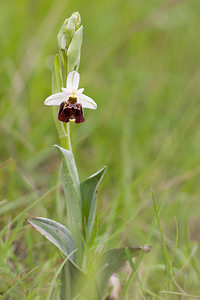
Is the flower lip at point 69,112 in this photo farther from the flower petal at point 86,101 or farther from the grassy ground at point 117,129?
the grassy ground at point 117,129

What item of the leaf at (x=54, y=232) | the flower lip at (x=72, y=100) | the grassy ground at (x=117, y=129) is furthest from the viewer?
the grassy ground at (x=117, y=129)

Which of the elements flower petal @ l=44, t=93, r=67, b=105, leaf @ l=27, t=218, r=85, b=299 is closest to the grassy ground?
leaf @ l=27, t=218, r=85, b=299

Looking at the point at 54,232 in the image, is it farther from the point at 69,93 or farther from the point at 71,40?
the point at 71,40

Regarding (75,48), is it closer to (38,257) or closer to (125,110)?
(38,257)

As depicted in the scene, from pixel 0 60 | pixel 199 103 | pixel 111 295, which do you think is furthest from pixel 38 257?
pixel 199 103

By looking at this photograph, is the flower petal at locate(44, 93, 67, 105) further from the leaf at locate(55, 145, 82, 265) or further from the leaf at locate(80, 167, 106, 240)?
the leaf at locate(80, 167, 106, 240)

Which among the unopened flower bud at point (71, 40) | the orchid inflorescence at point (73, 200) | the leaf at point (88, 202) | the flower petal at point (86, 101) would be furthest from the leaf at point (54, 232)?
the unopened flower bud at point (71, 40)

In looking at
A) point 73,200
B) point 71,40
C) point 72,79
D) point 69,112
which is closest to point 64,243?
point 73,200

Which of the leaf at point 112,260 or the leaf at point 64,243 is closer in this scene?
the leaf at point 64,243
